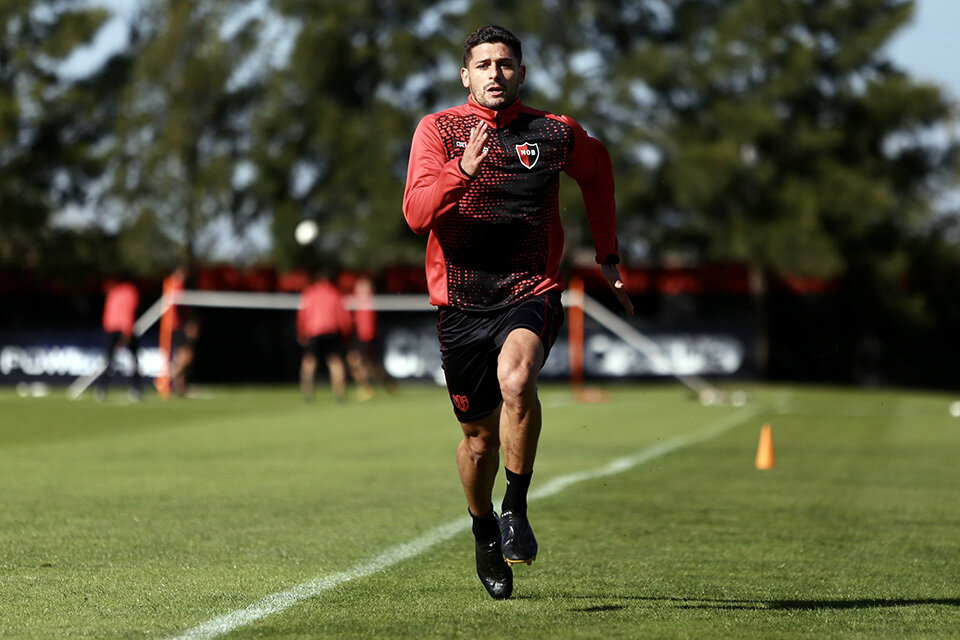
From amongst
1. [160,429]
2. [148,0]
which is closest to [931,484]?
[160,429]

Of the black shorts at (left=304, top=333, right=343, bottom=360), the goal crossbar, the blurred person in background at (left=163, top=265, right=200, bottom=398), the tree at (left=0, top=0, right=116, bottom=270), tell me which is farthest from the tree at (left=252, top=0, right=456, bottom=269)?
the black shorts at (left=304, top=333, right=343, bottom=360)

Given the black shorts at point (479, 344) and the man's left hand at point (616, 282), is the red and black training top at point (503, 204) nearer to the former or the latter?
the black shorts at point (479, 344)

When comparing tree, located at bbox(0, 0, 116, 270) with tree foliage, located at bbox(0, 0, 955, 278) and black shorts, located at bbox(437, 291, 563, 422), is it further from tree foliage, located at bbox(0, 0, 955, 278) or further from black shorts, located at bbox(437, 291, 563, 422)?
black shorts, located at bbox(437, 291, 563, 422)

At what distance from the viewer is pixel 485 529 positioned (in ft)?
19.1

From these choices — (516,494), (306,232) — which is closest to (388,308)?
(306,232)

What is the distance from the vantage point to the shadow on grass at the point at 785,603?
18.2 ft

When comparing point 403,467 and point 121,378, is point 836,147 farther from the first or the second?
point 403,467

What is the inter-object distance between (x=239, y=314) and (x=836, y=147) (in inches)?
734

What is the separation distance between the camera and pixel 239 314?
32375 millimetres

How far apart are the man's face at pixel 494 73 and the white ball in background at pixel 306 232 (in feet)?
110

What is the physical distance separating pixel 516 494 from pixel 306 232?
3396 cm

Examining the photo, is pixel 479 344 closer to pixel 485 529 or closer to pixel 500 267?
pixel 500 267

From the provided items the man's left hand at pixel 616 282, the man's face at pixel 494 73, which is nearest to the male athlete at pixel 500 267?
the man's face at pixel 494 73

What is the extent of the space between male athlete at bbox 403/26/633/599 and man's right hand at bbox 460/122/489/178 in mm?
291
